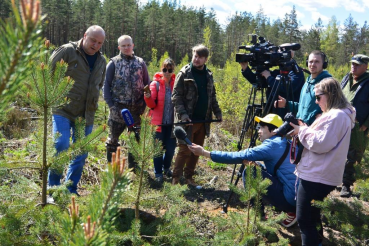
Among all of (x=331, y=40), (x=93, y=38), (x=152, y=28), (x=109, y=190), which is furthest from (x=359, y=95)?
(x=331, y=40)

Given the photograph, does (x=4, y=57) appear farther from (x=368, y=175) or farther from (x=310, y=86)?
(x=310, y=86)

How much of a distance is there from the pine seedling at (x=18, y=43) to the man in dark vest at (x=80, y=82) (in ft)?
7.24

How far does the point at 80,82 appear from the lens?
309 centimetres

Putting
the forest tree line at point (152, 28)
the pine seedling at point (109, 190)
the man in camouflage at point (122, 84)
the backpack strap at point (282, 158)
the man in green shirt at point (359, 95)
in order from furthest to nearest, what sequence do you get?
the forest tree line at point (152, 28), the man in green shirt at point (359, 95), the man in camouflage at point (122, 84), the backpack strap at point (282, 158), the pine seedling at point (109, 190)

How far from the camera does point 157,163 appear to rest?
4.25m

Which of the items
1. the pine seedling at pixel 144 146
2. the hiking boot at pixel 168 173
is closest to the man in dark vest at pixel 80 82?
the pine seedling at pixel 144 146

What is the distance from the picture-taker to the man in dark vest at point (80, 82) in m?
2.93

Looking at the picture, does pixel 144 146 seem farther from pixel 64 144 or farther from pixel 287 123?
pixel 287 123

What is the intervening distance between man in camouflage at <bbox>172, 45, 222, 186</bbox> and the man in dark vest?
110 cm

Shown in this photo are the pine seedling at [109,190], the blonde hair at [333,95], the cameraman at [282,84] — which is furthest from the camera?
the cameraman at [282,84]

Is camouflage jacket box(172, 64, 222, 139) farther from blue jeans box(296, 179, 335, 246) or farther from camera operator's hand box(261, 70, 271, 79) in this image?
blue jeans box(296, 179, 335, 246)

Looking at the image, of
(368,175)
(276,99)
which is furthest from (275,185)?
(276,99)

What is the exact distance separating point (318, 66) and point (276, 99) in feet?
1.95

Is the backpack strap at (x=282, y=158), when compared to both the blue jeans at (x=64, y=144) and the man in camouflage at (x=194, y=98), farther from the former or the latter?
the blue jeans at (x=64, y=144)
